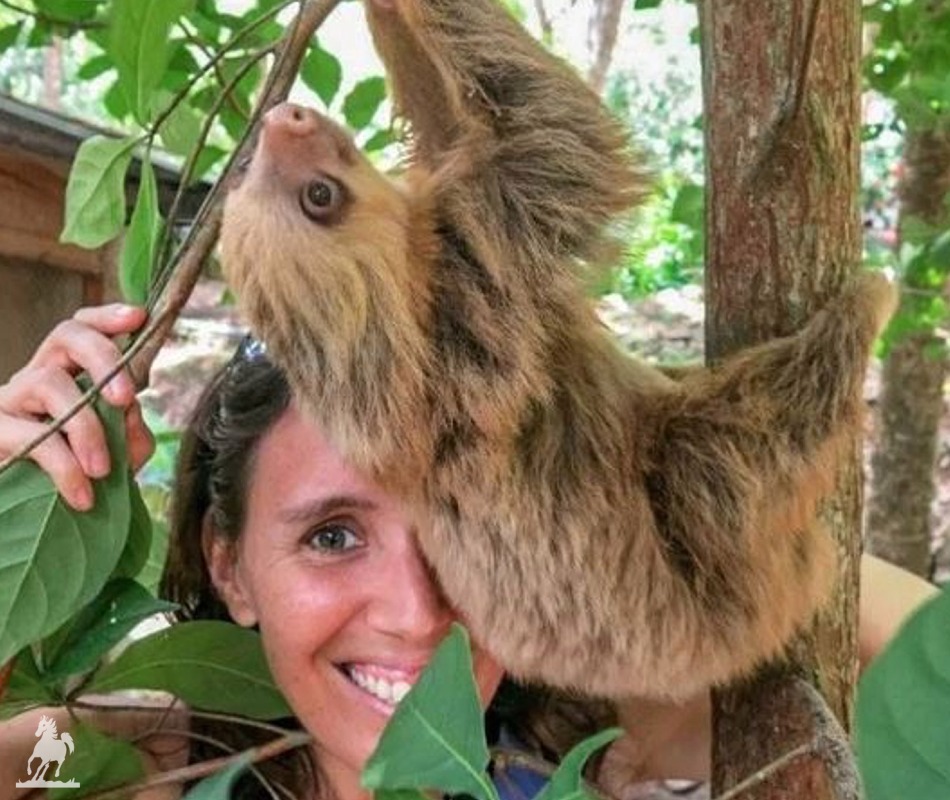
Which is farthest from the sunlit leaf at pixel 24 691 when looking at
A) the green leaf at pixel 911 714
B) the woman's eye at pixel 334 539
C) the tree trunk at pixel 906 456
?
the tree trunk at pixel 906 456

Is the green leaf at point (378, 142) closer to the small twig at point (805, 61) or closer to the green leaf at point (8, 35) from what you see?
the green leaf at point (8, 35)

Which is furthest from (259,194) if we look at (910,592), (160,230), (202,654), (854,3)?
(910,592)

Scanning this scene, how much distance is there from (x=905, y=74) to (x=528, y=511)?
1603mm

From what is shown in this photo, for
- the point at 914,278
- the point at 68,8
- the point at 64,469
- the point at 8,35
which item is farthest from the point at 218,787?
the point at 914,278

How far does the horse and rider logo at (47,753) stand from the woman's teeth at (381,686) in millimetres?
351

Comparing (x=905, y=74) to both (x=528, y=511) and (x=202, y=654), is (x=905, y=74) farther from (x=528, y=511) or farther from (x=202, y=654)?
(x=202, y=654)

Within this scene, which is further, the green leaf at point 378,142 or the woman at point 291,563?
the green leaf at point 378,142

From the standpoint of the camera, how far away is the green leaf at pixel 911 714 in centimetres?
62

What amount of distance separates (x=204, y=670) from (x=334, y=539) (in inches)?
9.0

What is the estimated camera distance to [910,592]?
7.07 feet

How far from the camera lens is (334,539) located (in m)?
1.73

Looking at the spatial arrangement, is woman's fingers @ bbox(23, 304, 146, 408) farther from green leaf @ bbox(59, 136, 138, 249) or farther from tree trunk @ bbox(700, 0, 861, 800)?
tree trunk @ bbox(700, 0, 861, 800)

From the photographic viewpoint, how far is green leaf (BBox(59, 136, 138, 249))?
5.48 feet

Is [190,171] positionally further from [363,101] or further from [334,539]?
[363,101]
